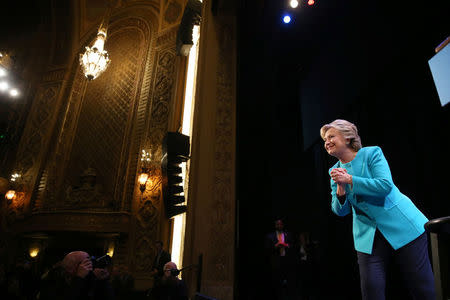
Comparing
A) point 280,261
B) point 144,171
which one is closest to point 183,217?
point 280,261

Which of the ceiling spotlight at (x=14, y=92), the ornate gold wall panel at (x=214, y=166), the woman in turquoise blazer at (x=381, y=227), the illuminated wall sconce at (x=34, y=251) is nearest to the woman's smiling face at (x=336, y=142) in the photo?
the woman in turquoise blazer at (x=381, y=227)

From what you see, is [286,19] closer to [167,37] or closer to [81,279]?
[167,37]

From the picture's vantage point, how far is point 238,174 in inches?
93.5

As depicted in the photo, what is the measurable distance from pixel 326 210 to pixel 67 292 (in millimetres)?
3388

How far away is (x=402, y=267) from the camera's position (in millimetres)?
1239

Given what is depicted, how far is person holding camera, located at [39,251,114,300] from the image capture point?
2.01m

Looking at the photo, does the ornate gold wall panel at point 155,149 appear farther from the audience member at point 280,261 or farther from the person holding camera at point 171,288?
the person holding camera at point 171,288

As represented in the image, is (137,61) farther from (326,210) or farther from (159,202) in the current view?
(326,210)

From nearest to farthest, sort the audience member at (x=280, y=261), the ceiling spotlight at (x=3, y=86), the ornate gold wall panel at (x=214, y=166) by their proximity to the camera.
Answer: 1. the ornate gold wall panel at (x=214, y=166)
2. the audience member at (x=280, y=261)
3. the ceiling spotlight at (x=3, y=86)

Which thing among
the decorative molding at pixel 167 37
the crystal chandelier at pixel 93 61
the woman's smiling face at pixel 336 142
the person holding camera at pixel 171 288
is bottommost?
the person holding camera at pixel 171 288

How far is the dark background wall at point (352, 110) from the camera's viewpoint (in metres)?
2.25

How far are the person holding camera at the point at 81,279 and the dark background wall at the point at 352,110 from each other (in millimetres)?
1159

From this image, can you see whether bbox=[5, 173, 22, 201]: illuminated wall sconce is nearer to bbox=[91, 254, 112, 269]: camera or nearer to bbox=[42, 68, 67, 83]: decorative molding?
bbox=[42, 68, 67, 83]: decorative molding

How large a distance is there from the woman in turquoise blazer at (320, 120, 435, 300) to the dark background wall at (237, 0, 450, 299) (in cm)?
93
